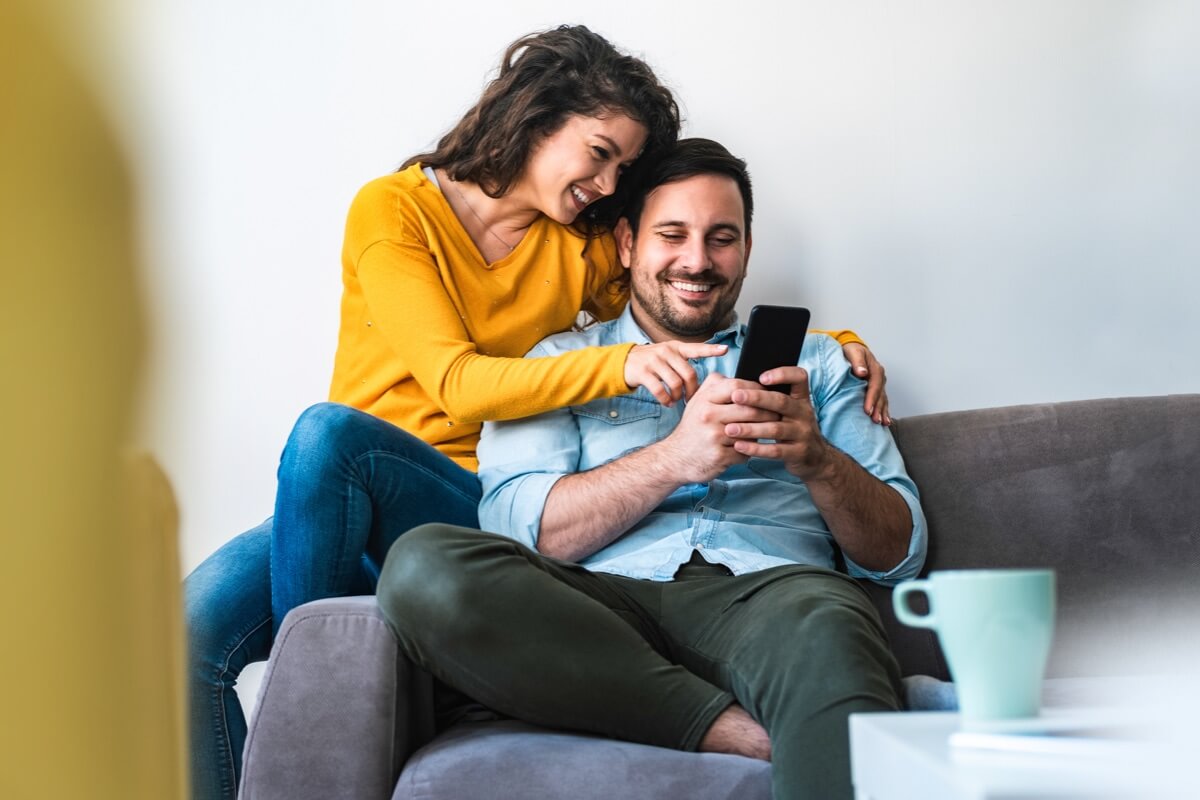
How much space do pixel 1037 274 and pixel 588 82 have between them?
978mm

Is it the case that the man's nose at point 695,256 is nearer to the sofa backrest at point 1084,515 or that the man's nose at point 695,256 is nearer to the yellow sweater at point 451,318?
the yellow sweater at point 451,318

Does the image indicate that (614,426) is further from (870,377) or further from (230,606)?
(230,606)

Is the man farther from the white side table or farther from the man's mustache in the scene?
the white side table

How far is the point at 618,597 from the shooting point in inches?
64.5

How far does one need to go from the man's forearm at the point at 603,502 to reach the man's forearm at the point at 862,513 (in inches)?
8.6

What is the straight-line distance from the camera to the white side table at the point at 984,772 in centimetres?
61

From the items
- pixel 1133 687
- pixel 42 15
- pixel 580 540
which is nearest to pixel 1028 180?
pixel 580 540

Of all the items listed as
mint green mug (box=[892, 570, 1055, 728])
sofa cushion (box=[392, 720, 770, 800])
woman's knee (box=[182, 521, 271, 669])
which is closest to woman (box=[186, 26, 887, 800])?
woman's knee (box=[182, 521, 271, 669])

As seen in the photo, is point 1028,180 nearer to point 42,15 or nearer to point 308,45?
point 308,45

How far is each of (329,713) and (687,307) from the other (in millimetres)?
994

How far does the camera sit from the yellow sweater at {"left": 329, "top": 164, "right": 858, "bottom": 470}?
5.80 ft

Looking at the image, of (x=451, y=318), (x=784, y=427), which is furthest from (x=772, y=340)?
(x=451, y=318)

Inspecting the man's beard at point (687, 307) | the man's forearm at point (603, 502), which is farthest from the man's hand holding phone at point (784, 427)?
the man's beard at point (687, 307)

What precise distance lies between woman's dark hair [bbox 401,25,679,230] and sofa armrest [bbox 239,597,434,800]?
3.08ft
